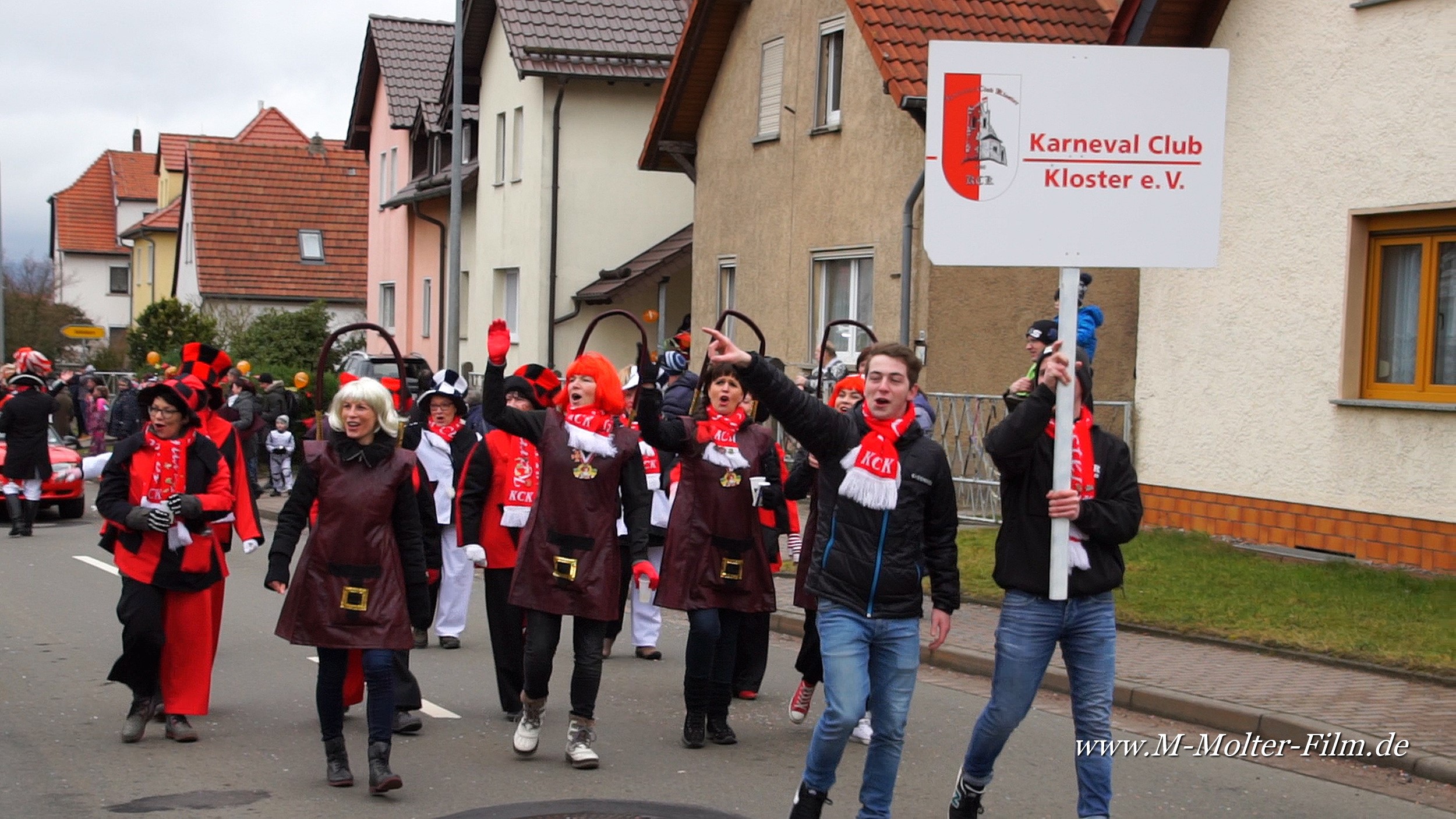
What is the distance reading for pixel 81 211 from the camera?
76625 millimetres

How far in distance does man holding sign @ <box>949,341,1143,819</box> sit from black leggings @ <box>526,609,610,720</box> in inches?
78.9

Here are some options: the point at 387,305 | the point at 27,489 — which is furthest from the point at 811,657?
the point at 387,305

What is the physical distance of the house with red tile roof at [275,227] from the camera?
46.8 m

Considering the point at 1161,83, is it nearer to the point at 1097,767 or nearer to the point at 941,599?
the point at 941,599

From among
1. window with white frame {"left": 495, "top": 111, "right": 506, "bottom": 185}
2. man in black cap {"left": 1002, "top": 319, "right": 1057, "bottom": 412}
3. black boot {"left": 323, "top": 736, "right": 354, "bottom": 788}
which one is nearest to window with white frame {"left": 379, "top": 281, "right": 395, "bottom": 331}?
window with white frame {"left": 495, "top": 111, "right": 506, "bottom": 185}

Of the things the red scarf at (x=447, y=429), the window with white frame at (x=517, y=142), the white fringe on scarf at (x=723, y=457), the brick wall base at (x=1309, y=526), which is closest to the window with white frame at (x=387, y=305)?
the window with white frame at (x=517, y=142)

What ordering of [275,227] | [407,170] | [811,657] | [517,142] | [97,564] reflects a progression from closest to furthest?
[811,657], [97,564], [517,142], [407,170], [275,227]

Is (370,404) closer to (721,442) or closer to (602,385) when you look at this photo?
(602,385)

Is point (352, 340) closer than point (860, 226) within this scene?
No

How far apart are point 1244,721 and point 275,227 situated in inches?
1736

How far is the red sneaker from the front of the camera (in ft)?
26.1

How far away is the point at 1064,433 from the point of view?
17.9 ft

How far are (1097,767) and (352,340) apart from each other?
110 feet

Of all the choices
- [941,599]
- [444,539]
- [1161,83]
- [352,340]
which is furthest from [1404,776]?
[352,340]
